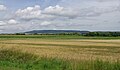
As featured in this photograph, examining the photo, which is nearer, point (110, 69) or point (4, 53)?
point (110, 69)

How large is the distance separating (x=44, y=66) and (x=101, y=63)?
3773 mm

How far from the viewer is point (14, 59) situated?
68.7 feet

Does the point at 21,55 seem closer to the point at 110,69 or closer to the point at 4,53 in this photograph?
the point at 4,53

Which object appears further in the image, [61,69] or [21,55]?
[21,55]

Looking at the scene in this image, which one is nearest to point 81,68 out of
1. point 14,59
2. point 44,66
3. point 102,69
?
point 102,69

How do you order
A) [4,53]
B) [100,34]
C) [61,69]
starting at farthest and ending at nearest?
1. [100,34]
2. [4,53]
3. [61,69]

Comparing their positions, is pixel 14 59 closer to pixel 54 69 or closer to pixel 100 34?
pixel 54 69

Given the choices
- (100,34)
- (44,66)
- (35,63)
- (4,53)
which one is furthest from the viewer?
(100,34)

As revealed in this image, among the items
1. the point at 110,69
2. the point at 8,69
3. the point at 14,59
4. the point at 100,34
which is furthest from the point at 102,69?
the point at 100,34

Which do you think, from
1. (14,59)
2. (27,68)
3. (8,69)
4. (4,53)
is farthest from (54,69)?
(4,53)

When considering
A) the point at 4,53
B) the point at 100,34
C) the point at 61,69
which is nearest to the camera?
the point at 61,69

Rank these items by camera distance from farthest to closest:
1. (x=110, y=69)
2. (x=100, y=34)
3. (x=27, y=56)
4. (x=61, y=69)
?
(x=100, y=34) → (x=27, y=56) → (x=61, y=69) → (x=110, y=69)

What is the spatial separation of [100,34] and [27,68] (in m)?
168

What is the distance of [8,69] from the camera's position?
15430 mm
